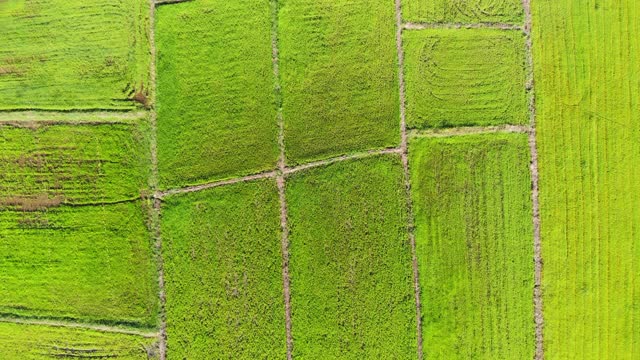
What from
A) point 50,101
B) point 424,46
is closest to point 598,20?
point 424,46

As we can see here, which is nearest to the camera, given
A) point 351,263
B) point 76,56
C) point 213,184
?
point 351,263

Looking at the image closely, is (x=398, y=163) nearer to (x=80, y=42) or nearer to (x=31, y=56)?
(x=80, y=42)

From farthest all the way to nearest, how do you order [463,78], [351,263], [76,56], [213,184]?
[76,56] < [463,78] < [213,184] < [351,263]

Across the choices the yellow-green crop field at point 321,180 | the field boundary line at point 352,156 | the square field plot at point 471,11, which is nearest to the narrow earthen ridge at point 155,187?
the yellow-green crop field at point 321,180

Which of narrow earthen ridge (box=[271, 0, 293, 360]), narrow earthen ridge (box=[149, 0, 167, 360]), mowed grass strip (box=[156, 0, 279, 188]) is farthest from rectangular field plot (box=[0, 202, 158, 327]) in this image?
narrow earthen ridge (box=[271, 0, 293, 360])

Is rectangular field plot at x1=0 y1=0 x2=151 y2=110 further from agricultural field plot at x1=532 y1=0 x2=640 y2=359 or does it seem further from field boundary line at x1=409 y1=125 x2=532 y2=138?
agricultural field plot at x1=532 y1=0 x2=640 y2=359

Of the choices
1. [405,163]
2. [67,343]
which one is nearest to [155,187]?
[67,343]

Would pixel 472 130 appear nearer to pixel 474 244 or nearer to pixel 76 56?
pixel 474 244
